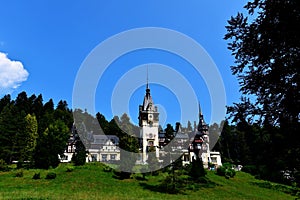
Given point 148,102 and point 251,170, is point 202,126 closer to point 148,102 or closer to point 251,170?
point 148,102

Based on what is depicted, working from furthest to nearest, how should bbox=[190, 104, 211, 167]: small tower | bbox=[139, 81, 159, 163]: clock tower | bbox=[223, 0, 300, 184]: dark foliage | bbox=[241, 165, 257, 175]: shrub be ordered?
bbox=[139, 81, 159, 163]: clock tower → bbox=[190, 104, 211, 167]: small tower → bbox=[241, 165, 257, 175]: shrub → bbox=[223, 0, 300, 184]: dark foliage

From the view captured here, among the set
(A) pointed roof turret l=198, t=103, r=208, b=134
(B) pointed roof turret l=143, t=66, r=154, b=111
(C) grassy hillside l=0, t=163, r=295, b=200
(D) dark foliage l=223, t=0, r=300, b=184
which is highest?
(B) pointed roof turret l=143, t=66, r=154, b=111

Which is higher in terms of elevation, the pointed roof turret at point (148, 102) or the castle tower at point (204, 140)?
the pointed roof turret at point (148, 102)

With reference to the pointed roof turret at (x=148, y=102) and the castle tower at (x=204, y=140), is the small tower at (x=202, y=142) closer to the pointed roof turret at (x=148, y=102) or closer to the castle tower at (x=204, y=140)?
the castle tower at (x=204, y=140)

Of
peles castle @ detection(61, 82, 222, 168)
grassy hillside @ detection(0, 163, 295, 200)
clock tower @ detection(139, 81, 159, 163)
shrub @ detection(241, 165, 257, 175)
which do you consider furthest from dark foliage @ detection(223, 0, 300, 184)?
clock tower @ detection(139, 81, 159, 163)

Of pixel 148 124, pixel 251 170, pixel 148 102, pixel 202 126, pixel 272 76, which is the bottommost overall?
pixel 251 170

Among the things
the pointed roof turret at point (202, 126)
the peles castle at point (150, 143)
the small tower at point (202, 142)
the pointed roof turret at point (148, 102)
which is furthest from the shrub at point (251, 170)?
the pointed roof turret at point (148, 102)

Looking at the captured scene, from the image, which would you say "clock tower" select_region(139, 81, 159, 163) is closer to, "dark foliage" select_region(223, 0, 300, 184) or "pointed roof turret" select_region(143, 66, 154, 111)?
"pointed roof turret" select_region(143, 66, 154, 111)

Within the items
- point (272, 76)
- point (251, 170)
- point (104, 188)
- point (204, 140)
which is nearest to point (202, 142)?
point (204, 140)

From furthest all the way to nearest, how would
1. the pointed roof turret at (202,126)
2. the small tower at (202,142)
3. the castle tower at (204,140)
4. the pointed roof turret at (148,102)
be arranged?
1. the pointed roof turret at (148,102)
2. the pointed roof turret at (202,126)
3. the castle tower at (204,140)
4. the small tower at (202,142)

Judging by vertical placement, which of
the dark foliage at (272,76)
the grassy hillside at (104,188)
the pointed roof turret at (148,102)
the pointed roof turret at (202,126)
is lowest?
the grassy hillside at (104,188)

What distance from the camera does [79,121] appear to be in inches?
2955

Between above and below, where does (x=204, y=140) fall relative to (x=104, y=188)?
above

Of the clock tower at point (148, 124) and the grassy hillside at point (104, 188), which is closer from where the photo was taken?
the grassy hillside at point (104, 188)
